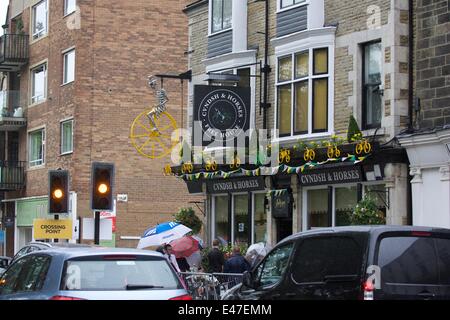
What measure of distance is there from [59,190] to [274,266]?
400 inches

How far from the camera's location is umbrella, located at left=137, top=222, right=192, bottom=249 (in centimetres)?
2289

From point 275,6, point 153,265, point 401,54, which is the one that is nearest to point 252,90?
point 275,6

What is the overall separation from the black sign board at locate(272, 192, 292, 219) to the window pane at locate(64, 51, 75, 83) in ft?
55.4

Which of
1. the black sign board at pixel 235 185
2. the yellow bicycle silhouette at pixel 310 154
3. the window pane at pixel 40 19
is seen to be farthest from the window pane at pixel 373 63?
the window pane at pixel 40 19

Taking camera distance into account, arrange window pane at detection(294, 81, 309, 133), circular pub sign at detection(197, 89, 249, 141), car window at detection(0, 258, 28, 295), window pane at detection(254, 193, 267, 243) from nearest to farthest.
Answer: car window at detection(0, 258, 28, 295) < window pane at detection(294, 81, 309, 133) < circular pub sign at detection(197, 89, 249, 141) < window pane at detection(254, 193, 267, 243)

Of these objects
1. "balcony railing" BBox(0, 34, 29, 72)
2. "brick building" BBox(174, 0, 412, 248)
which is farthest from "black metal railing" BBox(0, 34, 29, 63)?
"brick building" BBox(174, 0, 412, 248)

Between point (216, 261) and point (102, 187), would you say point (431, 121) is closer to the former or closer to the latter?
point (216, 261)

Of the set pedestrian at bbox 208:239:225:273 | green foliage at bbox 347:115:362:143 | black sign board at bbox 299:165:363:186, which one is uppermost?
green foliage at bbox 347:115:362:143

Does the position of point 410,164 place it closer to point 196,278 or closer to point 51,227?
point 196,278

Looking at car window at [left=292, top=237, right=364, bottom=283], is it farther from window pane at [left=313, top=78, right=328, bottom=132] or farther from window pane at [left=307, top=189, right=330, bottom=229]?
window pane at [left=307, top=189, right=330, bottom=229]

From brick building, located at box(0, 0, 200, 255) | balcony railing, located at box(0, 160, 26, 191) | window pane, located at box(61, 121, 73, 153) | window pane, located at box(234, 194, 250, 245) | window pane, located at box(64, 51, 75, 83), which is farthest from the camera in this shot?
balcony railing, located at box(0, 160, 26, 191)

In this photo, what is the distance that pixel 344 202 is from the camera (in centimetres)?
2294

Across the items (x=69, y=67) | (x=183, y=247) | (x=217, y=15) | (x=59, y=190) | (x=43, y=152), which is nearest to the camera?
(x=59, y=190)

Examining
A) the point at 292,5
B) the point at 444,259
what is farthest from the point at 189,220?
the point at 444,259
